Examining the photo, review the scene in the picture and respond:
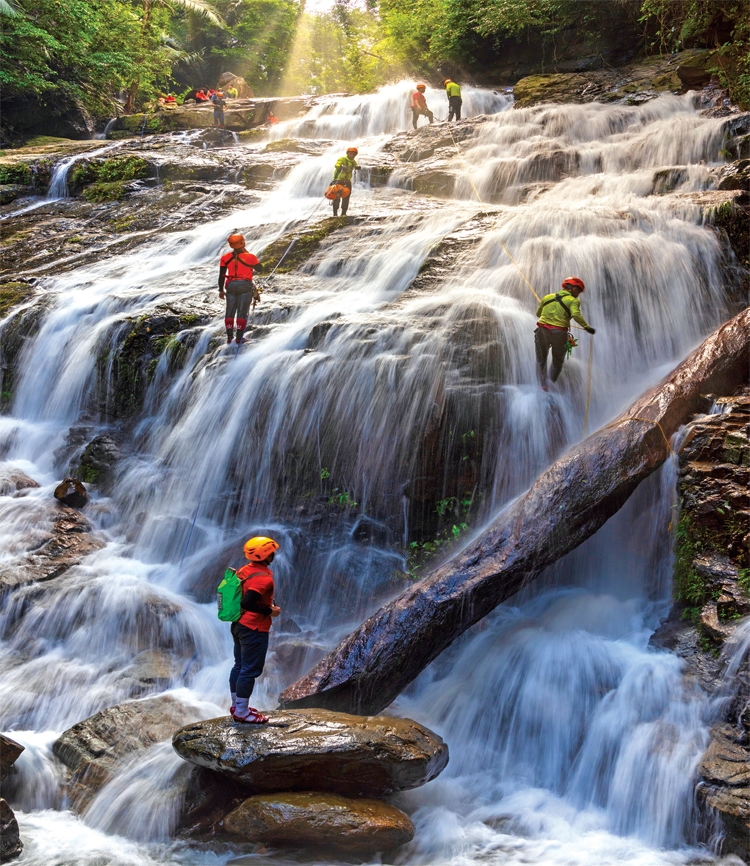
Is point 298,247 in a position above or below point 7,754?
above

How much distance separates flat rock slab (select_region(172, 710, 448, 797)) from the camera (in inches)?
195

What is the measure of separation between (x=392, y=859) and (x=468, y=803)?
0.83 metres

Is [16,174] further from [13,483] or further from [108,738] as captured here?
[108,738]

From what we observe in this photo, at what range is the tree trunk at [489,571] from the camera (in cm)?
590

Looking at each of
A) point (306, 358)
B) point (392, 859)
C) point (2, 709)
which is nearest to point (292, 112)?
point (306, 358)

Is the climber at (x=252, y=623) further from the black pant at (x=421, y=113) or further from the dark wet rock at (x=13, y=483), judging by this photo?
the black pant at (x=421, y=113)

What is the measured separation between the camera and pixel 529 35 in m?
23.4

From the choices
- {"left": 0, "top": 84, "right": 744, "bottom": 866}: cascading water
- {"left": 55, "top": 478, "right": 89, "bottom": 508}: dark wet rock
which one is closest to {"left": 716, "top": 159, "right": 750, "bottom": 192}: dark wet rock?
{"left": 0, "top": 84, "right": 744, "bottom": 866}: cascading water

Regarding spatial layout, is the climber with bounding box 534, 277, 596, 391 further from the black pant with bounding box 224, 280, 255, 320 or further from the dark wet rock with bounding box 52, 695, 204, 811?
the dark wet rock with bounding box 52, 695, 204, 811

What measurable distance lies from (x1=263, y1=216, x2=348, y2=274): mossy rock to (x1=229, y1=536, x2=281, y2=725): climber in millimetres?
8396

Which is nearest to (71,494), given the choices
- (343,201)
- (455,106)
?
(343,201)

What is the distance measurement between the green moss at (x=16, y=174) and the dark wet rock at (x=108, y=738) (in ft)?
55.7

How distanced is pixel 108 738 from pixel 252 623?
1.69m

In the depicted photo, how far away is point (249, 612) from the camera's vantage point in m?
5.23
